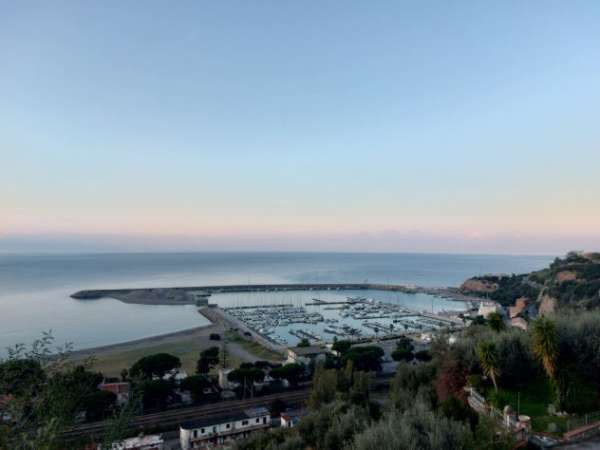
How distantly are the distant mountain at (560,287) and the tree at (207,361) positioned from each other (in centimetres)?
2721

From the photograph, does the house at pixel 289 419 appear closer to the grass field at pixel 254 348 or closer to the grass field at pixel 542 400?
the grass field at pixel 542 400

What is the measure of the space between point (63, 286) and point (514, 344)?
97306mm

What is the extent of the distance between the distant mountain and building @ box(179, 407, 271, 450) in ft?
82.7

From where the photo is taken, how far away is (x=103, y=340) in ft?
134

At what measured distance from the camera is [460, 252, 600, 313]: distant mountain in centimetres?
4325

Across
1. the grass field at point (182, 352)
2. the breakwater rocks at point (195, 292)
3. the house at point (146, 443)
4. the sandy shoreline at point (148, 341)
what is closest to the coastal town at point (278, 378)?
the house at point (146, 443)

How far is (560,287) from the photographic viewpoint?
163ft

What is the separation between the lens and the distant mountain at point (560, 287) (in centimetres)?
4325

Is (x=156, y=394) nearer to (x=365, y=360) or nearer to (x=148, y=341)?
(x=365, y=360)

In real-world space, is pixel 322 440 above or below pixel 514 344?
below

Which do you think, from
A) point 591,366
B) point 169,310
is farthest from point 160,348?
point 591,366

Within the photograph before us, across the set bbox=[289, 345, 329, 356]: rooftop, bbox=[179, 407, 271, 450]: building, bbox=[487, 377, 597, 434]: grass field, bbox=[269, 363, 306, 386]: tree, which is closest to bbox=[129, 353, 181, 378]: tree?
bbox=[269, 363, 306, 386]: tree

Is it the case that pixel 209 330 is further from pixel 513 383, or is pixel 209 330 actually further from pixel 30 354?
pixel 30 354

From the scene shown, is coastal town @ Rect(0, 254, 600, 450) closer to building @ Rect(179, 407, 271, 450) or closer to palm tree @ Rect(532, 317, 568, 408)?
building @ Rect(179, 407, 271, 450)
